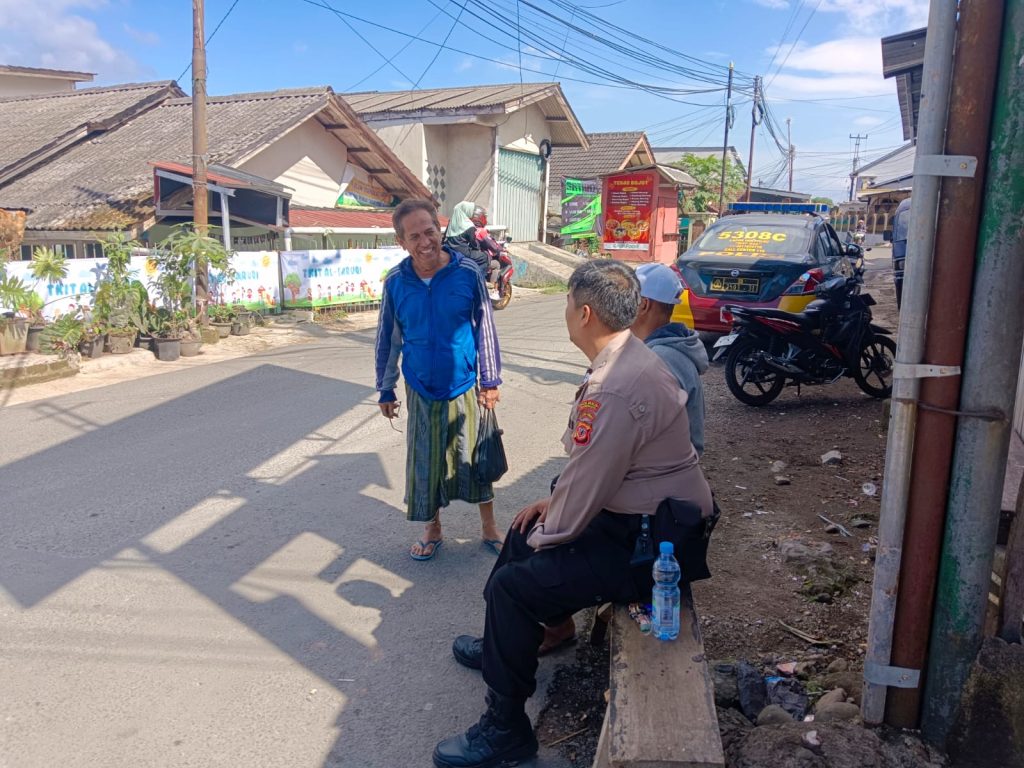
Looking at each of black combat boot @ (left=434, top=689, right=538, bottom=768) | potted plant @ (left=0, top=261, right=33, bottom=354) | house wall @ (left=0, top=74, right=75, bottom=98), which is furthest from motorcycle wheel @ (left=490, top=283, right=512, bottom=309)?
house wall @ (left=0, top=74, right=75, bottom=98)

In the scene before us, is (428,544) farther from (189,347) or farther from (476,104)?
(476,104)

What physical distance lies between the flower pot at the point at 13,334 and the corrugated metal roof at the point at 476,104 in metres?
14.3

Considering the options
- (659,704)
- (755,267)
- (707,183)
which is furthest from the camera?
(707,183)

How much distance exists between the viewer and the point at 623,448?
104 inches

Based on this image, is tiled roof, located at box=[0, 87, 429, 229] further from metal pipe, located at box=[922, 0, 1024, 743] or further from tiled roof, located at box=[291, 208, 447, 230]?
metal pipe, located at box=[922, 0, 1024, 743]

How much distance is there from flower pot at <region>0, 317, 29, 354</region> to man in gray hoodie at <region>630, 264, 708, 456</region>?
8.42 meters

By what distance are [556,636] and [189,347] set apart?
8.68 meters

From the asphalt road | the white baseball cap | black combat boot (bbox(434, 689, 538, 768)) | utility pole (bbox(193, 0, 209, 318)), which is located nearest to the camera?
black combat boot (bbox(434, 689, 538, 768))

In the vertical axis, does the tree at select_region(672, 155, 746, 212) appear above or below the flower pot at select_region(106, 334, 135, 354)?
above

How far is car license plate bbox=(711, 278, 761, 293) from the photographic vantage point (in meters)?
9.12

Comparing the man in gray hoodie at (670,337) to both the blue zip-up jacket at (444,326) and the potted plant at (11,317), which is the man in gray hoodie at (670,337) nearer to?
the blue zip-up jacket at (444,326)

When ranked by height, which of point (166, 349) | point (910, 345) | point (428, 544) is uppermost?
point (910, 345)

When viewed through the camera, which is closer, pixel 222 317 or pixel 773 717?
pixel 773 717

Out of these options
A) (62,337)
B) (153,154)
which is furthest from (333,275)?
(62,337)
